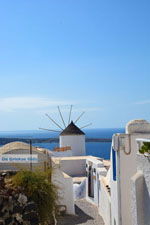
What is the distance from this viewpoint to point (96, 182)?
63.1 ft

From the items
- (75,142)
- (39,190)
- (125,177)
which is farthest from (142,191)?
(75,142)

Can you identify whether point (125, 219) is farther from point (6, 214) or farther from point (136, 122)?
point (6, 214)

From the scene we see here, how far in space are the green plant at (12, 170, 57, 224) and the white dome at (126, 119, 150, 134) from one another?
3351 millimetres

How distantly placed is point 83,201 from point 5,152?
869 centimetres

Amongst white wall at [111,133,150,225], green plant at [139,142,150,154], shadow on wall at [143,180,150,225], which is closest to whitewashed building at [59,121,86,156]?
white wall at [111,133,150,225]

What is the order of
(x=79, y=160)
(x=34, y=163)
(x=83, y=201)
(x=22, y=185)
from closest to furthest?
1. (x=22, y=185)
2. (x=34, y=163)
3. (x=83, y=201)
4. (x=79, y=160)

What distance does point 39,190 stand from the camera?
439 inches

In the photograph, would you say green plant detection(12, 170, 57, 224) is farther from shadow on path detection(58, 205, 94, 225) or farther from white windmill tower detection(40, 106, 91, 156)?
white windmill tower detection(40, 106, 91, 156)

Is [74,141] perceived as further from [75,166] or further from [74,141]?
[75,166]

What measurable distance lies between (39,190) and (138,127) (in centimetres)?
390

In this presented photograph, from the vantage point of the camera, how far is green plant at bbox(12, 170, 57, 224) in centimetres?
1112

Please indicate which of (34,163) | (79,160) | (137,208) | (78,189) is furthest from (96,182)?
(137,208)

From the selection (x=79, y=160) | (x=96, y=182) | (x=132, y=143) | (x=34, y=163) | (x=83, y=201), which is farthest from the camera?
(x=79, y=160)

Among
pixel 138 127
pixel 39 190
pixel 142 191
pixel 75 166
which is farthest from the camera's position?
pixel 75 166
